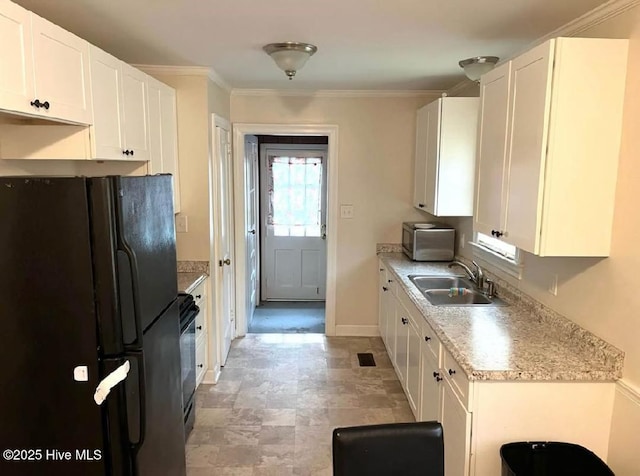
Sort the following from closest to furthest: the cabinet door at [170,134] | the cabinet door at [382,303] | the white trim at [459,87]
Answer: the cabinet door at [170,134], the white trim at [459,87], the cabinet door at [382,303]

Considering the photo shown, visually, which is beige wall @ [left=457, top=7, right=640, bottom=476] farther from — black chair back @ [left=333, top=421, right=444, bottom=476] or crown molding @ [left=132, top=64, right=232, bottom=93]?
crown molding @ [left=132, top=64, right=232, bottom=93]

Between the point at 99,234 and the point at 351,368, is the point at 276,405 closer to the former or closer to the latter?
the point at 351,368

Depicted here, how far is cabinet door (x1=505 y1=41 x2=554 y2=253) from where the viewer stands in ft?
6.21

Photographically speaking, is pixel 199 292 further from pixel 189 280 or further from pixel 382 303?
pixel 382 303

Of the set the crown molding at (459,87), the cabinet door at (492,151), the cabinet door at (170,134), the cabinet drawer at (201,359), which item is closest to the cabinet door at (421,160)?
the crown molding at (459,87)

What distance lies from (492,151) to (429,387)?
1.34 metres

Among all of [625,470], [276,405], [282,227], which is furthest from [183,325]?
[282,227]

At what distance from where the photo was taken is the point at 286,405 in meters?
3.35

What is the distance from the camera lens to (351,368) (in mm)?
3984

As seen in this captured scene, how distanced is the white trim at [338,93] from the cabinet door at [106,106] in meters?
1.87

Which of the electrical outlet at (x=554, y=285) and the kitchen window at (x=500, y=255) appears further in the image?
the kitchen window at (x=500, y=255)

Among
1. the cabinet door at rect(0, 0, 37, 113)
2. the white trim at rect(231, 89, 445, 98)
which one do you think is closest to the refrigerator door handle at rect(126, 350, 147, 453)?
the cabinet door at rect(0, 0, 37, 113)

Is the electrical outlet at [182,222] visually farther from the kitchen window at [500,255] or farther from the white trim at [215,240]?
the kitchen window at [500,255]

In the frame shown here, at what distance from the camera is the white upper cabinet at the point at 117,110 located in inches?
89.7
